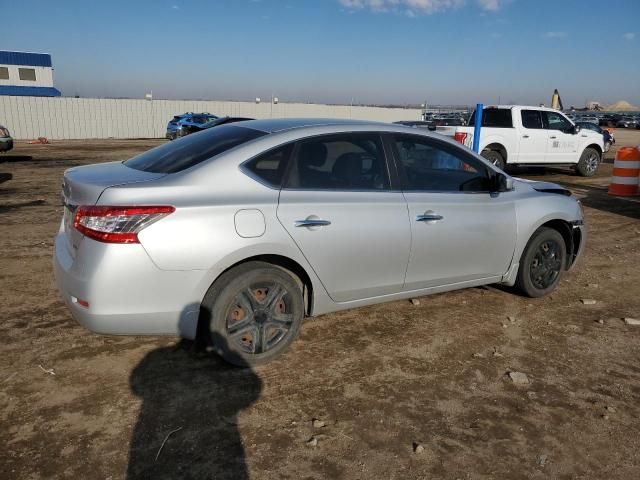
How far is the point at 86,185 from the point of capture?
3299mm

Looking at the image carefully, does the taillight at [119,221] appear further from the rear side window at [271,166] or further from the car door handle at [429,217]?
the car door handle at [429,217]

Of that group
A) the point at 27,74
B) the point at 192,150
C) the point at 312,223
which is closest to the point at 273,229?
the point at 312,223

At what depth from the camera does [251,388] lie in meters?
3.38

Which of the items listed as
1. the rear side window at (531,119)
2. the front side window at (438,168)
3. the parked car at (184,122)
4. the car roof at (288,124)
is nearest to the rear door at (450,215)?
the front side window at (438,168)

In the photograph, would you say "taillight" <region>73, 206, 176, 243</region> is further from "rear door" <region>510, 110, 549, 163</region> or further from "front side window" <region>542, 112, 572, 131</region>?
"front side window" <region>542, 112, 572, 131</region>

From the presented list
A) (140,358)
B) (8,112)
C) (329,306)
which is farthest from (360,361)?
(8,112)

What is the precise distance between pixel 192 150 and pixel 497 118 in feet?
36.7

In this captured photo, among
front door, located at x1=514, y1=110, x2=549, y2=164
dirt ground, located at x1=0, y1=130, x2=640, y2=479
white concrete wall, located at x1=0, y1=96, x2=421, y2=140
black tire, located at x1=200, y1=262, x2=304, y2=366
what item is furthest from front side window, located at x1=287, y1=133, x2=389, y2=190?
white concrete wall, located at x1=0, y1=96, x2=421, y2=140

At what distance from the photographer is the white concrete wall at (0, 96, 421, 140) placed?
90.4 ft

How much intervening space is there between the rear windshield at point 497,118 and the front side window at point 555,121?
1146mm

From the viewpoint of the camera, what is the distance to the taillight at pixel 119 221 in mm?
3036

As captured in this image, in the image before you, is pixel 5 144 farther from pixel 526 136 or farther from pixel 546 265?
pixel 546 265

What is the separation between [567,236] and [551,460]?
9.94 feet

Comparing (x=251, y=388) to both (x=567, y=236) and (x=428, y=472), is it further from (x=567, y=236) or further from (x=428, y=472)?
(x=567, y=236)
